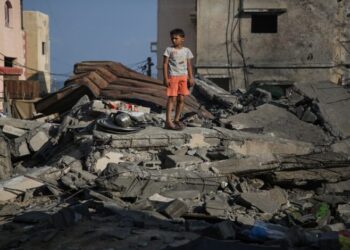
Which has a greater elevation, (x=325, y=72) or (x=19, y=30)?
(x=19, y=30)

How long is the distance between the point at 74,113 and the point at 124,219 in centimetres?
451

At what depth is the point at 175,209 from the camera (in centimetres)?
567

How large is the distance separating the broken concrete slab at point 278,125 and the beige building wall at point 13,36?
53.6 ft

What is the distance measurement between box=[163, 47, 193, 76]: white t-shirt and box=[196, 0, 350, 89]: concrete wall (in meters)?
12.6

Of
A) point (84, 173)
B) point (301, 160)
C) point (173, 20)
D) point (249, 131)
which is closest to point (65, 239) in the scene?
point (84, 173)

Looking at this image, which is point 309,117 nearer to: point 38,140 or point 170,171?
point 170,171

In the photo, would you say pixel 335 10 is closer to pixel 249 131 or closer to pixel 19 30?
pixel 249 131

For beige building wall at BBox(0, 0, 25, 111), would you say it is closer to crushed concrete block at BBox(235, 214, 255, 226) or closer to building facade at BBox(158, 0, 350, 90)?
building facade at BBox(158, 0, 350, 90)

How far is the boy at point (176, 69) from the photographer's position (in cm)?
779

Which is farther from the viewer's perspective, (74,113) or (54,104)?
(54,104)

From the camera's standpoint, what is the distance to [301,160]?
25.0 feet

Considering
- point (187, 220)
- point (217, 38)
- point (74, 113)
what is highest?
point (217, 38)

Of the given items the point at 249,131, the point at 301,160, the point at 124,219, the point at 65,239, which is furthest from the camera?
the point at 249,131

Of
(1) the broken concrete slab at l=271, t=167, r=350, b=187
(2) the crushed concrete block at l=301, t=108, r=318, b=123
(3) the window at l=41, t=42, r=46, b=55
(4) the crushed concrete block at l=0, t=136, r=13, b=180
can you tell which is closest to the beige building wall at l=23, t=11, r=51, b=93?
(3) the window at l=41, t=42, r=46, b=55
